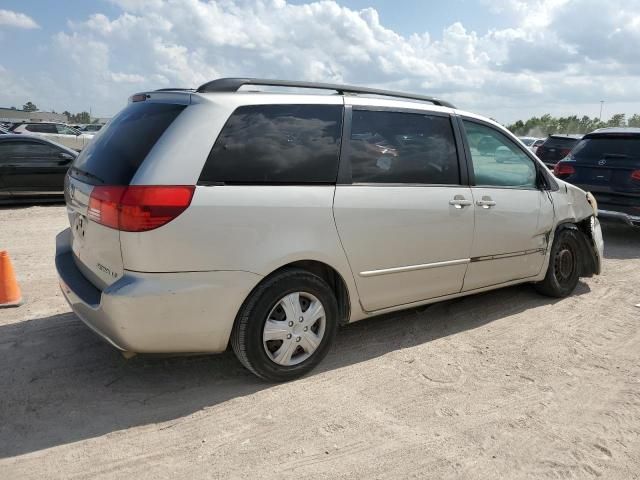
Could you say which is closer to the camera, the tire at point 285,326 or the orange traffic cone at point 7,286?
the tire at point 285,326

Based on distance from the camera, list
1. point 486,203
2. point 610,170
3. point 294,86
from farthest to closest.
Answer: point 610,170, point 486,203, point 294,86

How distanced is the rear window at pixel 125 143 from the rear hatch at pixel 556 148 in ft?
53.9

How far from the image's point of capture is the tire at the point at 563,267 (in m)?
5.41

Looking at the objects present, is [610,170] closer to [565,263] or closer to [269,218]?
[565,263]

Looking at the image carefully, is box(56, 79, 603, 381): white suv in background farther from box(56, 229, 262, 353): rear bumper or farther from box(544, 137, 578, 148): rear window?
box(544, 137, 578, 148): rear window

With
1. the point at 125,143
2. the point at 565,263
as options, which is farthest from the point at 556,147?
the point at 125,143

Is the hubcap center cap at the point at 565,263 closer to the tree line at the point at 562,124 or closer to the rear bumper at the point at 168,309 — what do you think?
the rear bumper at the point at 168,309

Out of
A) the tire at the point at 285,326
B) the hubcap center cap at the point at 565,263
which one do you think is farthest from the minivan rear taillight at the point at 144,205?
the hubcap center cap at the point at 565,263

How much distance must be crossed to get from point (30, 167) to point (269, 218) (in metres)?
8.62

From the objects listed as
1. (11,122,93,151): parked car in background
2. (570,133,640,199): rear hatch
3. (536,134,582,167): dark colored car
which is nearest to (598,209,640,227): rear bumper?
(570,133,640,199): rear hatch

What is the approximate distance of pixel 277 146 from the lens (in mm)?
3449

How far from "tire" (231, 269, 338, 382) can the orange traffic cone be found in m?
2.56

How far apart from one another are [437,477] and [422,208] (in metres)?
1.94

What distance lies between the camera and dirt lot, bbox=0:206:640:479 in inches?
111
